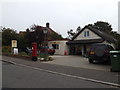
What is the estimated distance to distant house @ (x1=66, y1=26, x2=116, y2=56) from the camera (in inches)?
1185

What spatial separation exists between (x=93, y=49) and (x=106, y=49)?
3.85ft

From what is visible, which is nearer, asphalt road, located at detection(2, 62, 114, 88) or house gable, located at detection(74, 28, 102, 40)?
A: asphalt road, located at detection(2, 62, 114, 88)

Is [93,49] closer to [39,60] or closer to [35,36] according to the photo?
[39,60]

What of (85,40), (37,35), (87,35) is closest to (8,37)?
(37,35)

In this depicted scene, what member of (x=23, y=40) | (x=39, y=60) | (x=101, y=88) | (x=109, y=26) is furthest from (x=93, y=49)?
(x=109, y=26)

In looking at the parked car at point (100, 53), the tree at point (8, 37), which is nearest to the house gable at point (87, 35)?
the tree at point (8, 37)

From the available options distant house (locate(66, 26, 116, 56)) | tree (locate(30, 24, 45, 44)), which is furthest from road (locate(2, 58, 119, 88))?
tree (locate(30, 24, 45, 44))

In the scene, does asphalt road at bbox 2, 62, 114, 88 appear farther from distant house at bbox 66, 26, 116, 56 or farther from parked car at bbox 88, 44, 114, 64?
distant house at bbox 66, 26, 116, 56

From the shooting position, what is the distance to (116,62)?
12016 millimetres

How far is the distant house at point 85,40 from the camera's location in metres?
30.1

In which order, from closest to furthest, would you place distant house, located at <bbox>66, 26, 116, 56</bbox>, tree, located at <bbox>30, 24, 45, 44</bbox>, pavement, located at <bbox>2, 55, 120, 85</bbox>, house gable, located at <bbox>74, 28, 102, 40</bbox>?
pavement, located at <bbox>2, 55, 120, 85</bbox> → distant house, located at <bbox>66, 26, 116, 56</bbox> → house gable, located at <bbox>74, 28, 102, 40</bbox> → tree, located at <bbox>30, 24, 45, 44</bbox>

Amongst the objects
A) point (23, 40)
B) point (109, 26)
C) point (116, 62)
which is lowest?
point (116, 62)

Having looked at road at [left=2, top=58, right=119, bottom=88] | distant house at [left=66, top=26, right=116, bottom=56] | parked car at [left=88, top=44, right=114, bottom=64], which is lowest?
road at [left=2, top=58, right=119, bottom=88]

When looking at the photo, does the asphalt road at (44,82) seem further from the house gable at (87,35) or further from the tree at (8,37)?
the tree at (8,37)
